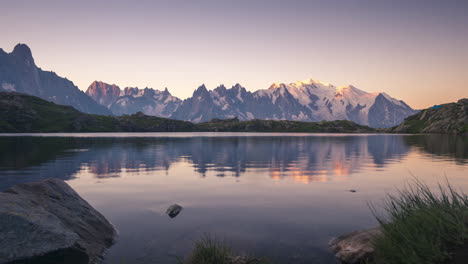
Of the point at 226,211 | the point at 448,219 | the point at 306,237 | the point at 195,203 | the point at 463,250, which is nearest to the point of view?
the point at 463,250

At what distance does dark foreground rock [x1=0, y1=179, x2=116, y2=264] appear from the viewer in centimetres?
1100

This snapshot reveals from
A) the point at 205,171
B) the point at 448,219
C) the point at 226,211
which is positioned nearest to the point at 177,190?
the point at 226,211

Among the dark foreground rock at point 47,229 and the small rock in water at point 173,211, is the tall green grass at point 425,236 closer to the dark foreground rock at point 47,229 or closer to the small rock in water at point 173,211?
the dark foreground rock at point 47,229

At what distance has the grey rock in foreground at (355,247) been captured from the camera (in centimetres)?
1354

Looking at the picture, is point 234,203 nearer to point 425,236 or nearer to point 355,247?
point 355,247

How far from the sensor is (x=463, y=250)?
880 cm

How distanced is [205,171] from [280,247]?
3112 centimetres

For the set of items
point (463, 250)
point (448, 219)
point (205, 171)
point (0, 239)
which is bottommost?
point (205, 171)

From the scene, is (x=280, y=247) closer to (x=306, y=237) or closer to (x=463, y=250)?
(x=306, y=237)

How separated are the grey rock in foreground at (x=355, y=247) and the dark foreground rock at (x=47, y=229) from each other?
1208 cm

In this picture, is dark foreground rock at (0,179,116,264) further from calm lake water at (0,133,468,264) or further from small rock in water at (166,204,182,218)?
small rock in water at (166,204,182,218)

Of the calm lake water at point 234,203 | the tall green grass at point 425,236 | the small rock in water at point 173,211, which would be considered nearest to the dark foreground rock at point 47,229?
the calm lake water at point 234,203

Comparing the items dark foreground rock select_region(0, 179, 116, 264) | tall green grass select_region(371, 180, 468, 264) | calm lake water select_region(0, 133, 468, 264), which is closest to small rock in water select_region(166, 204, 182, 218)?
calm lake water select_region(0, 133, 468, 264)

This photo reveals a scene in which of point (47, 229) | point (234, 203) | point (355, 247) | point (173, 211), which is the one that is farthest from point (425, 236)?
point (234, 203)
